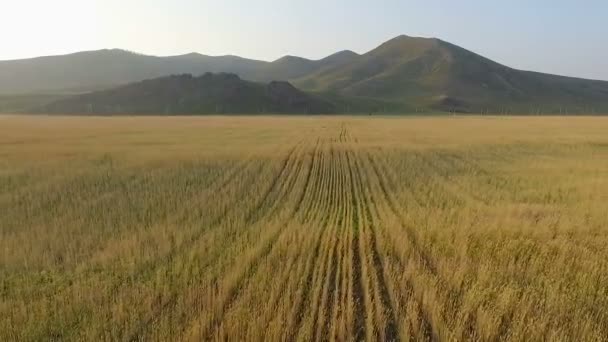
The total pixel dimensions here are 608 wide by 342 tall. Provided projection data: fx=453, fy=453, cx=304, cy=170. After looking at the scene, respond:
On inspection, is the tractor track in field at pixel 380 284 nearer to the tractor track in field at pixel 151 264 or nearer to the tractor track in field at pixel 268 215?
the tractor track in field at pixel 268 215

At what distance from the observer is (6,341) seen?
18.9ft

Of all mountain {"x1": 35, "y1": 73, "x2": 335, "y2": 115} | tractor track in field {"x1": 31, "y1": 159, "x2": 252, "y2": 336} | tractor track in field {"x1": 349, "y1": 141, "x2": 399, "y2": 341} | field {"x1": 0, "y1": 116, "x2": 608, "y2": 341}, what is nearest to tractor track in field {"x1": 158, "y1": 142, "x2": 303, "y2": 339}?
field {"x1": 0, "y1": 116, "x2": 608, "y2": 341}

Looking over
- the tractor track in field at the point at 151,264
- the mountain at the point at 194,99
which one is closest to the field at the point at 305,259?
the tractor track in field at the point at 151,264

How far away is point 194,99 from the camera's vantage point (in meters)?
160

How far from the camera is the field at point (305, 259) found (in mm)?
6172

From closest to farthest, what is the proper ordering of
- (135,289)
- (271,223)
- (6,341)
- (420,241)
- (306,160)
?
1. (6,341)
2. (135,289)
3. (420,241)
4. (271,223)
5. (306,160)

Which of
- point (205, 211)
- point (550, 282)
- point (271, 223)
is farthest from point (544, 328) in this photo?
point (205, 211)

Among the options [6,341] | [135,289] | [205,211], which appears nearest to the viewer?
[6,341]

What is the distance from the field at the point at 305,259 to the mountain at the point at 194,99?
140m

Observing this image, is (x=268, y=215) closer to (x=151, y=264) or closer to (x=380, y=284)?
(x=151, y=264)

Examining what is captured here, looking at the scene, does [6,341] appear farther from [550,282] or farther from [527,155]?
[527,155]

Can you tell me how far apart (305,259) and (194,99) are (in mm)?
158189

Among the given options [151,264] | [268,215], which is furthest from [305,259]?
[268,215]

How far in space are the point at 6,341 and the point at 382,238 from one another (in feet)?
23.1
